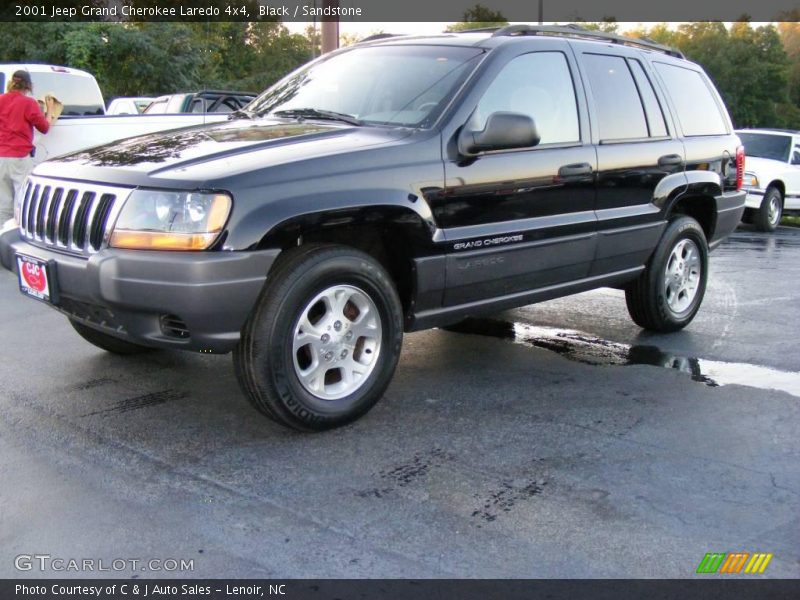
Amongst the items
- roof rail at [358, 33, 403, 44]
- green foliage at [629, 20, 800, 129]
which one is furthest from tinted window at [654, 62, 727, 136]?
green foliage at [629, 20, 800, 129]

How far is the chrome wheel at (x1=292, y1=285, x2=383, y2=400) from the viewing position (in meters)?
3.97

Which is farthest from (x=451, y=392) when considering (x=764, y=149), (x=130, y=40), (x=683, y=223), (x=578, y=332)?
(x=130, y=40)

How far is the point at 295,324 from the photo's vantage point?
3.86 metres

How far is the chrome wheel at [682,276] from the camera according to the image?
6.13 metres

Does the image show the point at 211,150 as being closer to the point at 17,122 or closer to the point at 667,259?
the point at 667,259

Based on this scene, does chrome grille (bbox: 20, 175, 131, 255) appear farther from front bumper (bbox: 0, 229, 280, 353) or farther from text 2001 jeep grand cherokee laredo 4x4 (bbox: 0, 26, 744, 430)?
front bumper (bbox: 0, 229, 280, 353)

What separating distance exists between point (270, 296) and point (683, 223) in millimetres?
3482

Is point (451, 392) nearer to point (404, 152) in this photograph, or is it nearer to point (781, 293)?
point (404, 152)

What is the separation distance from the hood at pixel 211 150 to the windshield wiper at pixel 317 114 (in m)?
0.11

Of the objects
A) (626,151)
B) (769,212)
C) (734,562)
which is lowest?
(734,562)

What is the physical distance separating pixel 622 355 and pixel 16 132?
6848 millimetres

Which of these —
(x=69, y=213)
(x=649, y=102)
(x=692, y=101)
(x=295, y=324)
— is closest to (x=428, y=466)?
(x=295, y=324)

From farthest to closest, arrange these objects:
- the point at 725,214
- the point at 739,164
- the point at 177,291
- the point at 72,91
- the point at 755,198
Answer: the point at 755,198 < the point at 72,91 < the point at 739,164 < the point at 725,214 < the point at 177,291

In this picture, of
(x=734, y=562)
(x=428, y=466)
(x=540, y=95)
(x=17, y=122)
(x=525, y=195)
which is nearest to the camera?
(x=734, y=562)
